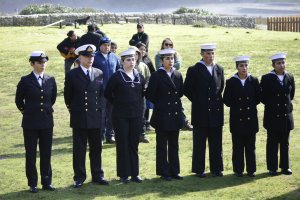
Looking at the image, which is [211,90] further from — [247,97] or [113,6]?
[113,6]

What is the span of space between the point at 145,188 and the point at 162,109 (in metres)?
1.19

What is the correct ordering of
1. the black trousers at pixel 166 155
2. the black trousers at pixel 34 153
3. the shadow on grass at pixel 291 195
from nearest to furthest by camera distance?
1. the shadow on grass at pixel 291 195
2. the black trousers at pixel 34 153
3. the black trousers at pixel 166 155

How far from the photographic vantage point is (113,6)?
10225 cm

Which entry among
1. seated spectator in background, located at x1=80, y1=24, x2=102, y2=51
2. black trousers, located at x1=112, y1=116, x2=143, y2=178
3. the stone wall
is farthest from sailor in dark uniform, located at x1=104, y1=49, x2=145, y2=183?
the stone wall

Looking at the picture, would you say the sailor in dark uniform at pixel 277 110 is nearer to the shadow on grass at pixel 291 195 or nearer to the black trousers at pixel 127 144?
the shadow on grass at pixel 291 195

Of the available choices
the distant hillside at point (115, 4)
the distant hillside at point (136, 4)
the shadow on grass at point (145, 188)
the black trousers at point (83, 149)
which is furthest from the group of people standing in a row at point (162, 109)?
the distant hillside at point (115, 4)

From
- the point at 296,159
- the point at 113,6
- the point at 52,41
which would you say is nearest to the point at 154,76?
Result: the point at 296,159

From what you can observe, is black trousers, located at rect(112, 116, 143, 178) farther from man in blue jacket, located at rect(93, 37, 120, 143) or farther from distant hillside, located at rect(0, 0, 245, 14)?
distant hillside, located at rect(0, 0, 245, 14)

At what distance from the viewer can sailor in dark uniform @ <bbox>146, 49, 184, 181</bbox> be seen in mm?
11469

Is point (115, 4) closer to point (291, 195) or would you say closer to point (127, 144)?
point (127, 144)

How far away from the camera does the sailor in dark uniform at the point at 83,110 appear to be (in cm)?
1108

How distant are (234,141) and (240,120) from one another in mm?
345

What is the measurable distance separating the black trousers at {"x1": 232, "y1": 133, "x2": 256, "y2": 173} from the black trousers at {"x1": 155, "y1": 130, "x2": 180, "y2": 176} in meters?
0.86

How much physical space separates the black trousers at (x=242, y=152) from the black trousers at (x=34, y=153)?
2693 mm
